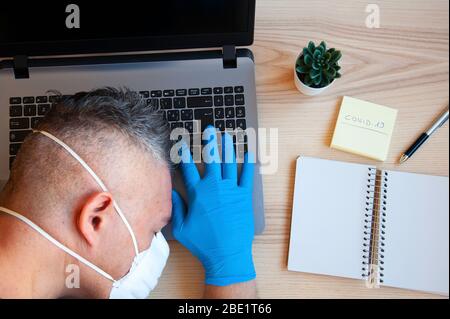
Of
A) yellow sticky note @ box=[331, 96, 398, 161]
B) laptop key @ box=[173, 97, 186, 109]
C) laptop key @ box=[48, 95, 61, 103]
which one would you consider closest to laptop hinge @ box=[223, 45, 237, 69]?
laptop key @ box=[173, 97, 186, 109]

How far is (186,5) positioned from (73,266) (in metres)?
0.46

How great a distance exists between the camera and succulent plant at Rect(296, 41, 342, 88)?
72 cm

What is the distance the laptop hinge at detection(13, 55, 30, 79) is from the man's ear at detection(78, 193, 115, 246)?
35 centimetres

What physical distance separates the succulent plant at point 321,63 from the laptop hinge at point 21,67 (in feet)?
1.71

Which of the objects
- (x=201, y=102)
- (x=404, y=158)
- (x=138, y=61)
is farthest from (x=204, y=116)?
(x=404, y=158)

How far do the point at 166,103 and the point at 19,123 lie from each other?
0.92 feet

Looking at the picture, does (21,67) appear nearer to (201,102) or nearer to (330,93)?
(201,102)

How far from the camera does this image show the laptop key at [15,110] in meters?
0.78

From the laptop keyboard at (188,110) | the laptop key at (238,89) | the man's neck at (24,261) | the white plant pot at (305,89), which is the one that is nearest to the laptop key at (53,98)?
the laptop keyboard at (188,110)

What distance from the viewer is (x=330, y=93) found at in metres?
0.79

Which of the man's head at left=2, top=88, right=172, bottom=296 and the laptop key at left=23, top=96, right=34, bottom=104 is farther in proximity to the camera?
the laptop key at left=23, top=96, right=34, bottom=104

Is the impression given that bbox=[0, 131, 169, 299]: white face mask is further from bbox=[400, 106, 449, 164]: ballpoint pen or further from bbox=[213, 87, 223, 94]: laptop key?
bbox=[400, 106, 449, 164]: ballpoint pen

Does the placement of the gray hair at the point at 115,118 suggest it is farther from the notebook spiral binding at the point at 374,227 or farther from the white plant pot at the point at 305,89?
the notebook spiral binding at the point at 374,227

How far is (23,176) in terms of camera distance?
1.97ft
